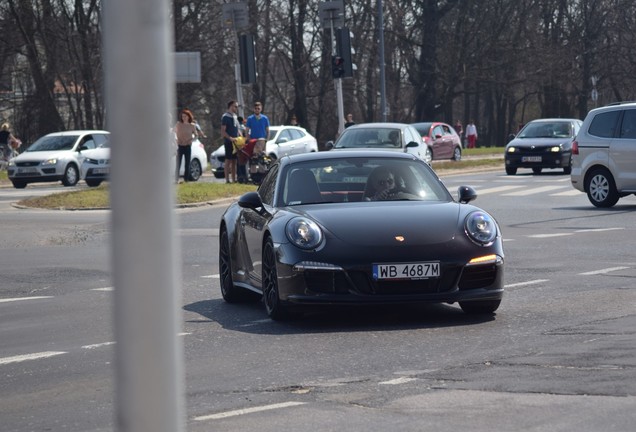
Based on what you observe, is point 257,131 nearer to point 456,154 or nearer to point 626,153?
point 626,153

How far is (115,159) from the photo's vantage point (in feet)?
9.13

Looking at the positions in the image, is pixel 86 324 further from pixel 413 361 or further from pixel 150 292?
pixel 150 292

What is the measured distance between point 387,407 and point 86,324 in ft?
14.5

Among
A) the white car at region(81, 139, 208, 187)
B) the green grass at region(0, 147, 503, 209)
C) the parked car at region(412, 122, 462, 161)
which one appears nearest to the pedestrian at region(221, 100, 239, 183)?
the green grass at region(0, 147, 503, 209)

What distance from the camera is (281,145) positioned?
40.6m

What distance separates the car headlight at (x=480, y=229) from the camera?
10102 mm

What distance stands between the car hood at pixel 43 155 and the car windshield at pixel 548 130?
12316 mm

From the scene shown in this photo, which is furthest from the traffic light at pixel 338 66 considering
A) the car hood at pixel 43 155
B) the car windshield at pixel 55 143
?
the car windshield at pixel 55 143

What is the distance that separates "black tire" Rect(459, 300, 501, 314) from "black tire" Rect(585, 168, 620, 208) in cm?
1429

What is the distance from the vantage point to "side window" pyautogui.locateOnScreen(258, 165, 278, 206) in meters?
11.4

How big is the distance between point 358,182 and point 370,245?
1.48 metres

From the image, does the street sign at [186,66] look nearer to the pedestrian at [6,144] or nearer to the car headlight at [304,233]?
the car headlight at [304,233]

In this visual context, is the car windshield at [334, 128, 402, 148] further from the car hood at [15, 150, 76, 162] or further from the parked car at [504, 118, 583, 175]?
the car hood at [15, 150, 76, 162]

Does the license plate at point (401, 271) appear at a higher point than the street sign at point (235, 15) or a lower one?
lower
